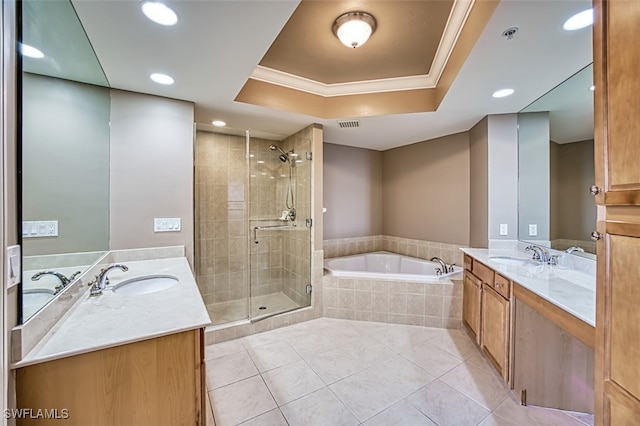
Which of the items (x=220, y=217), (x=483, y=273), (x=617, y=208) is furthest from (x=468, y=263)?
(x=220, y=217)

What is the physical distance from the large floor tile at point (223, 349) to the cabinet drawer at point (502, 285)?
2262 millimetres

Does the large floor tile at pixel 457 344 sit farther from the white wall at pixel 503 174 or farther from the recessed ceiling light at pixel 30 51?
the recessed ceiling light at pixel 30 51

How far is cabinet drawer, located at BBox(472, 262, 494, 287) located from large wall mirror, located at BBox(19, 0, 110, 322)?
9.03 feet

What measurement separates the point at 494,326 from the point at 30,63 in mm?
3093

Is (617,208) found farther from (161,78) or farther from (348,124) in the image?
(161,78)

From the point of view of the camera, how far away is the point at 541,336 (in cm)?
179

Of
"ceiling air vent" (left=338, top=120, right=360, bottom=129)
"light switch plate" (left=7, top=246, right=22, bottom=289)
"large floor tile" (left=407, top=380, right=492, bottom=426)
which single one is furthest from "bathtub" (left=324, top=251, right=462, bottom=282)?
"light switch plate" (left=7, top=246, right=22, bottom=289)

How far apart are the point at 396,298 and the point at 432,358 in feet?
2.51

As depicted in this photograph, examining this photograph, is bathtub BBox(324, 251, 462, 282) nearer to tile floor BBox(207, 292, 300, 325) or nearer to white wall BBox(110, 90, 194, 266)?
tile floor BBox(207, 292, 300, 325)

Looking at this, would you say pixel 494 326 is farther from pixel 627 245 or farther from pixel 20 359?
pixel 20 359

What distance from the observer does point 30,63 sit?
1.01m

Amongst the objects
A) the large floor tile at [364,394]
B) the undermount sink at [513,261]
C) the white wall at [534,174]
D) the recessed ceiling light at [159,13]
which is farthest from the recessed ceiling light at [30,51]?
the white wall at [534,174]

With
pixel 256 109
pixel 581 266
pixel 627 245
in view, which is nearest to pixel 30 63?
pixel 256 109

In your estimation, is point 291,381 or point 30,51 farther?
point 291,381
